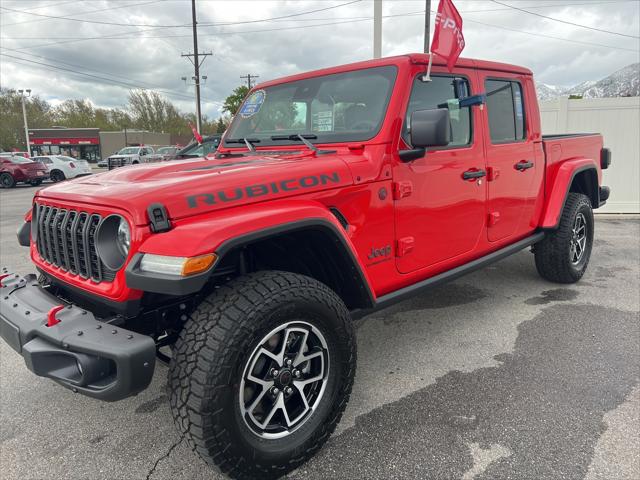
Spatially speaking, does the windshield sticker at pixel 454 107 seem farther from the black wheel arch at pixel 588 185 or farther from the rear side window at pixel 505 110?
the black wheel arch at pixel 588 185

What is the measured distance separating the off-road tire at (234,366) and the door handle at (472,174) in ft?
5.04

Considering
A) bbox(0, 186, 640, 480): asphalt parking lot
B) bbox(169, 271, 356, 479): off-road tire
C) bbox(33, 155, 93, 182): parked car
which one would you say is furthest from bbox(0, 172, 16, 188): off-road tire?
bbox(169, 271, 356, 479): off-road tire

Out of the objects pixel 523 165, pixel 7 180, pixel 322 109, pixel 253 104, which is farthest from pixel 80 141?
pixel 523 165

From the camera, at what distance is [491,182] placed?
3.52 meters

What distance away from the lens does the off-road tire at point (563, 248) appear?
174 inches

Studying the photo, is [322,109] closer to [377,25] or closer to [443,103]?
[443,103]

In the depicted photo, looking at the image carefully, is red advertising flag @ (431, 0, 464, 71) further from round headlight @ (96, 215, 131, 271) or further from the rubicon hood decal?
round headlight @ (96, 215, 131, 271)

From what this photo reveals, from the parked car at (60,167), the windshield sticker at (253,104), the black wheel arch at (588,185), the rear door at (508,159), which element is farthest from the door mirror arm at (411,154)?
the parked car at (60,167)

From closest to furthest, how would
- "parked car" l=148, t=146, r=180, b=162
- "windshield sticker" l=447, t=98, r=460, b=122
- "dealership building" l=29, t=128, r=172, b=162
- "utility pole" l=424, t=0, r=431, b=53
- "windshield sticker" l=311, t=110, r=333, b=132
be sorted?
1. "windshield sticker" l=311, t=110, r=333, b=132
2. "windshield sticker" l=447, t=98, r=460, b=122
3. "parked car" l=148, t=146, r=180, b=162
4. "utility pole" l=424, t=0, r=431, b=53
5. "dealership building" l=29, t=128, r=172, b=162

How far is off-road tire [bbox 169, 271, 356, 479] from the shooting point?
→ 6.07 feet

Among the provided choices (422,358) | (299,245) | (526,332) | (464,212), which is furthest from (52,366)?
(526,332)

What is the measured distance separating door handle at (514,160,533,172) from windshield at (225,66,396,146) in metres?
1.52

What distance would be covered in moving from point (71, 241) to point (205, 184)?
73 centimetres

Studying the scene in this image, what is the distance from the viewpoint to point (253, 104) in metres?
3.60
